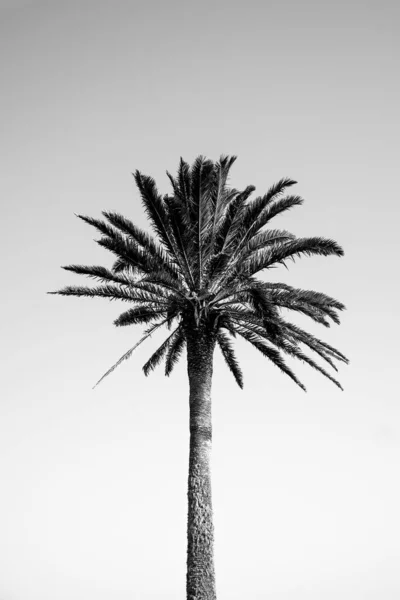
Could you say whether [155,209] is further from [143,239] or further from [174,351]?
[174,351]

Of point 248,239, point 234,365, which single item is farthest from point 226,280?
point 234,365

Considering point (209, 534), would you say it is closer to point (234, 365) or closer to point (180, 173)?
point (234, 365)

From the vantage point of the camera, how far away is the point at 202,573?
615 inches

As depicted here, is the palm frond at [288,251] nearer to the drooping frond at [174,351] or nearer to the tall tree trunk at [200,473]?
the tall tree trunk at [200,473]

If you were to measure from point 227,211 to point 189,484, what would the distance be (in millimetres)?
7258

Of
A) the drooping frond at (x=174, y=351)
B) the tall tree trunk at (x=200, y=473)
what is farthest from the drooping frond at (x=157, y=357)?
the tall tree trunk at (x=200, y=473)

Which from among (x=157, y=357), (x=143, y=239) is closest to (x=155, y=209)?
(x=143, y=239)

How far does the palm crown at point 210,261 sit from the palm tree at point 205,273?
0.09ft

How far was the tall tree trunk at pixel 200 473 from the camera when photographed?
51.2 ft

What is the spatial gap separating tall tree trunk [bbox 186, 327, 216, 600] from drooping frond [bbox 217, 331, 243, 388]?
233 cm

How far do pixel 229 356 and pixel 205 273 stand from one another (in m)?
4.21

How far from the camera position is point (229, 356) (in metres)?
21.4

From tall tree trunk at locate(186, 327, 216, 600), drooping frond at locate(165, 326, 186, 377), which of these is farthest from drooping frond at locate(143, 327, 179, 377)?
tall tree trunk at locate(186, 327, 216, 600)

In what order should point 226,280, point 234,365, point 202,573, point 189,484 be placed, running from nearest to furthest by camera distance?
point 202,573, point 189,484, point 226,280, point 234,365
